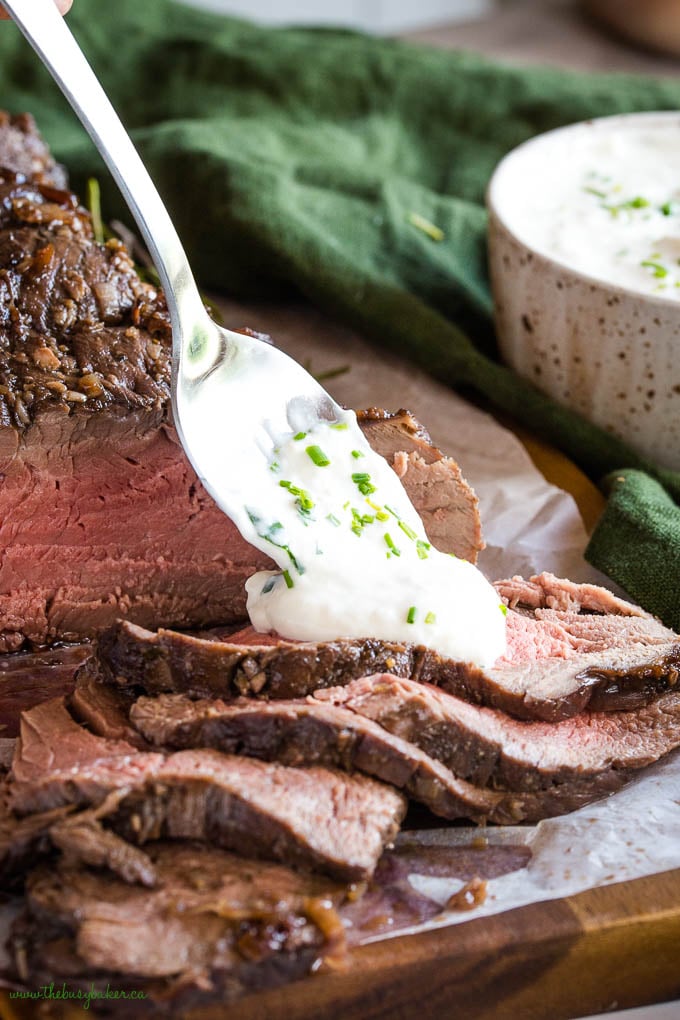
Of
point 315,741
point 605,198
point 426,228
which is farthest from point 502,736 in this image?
point 426,228

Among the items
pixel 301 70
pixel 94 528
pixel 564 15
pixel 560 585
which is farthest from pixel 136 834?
pixel 564 15

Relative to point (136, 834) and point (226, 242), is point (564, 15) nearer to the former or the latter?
point (226, 242)

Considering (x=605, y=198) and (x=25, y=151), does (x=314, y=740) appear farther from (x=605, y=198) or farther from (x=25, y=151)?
(x=25, y=151)

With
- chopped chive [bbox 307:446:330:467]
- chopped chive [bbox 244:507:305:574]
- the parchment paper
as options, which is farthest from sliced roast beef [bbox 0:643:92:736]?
the parchment paper

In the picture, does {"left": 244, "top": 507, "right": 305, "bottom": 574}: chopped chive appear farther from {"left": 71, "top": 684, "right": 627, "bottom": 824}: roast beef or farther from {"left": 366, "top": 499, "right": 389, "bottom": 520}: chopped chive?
{"left": 71, "top": 684, "right": 627, "bottom": 824}: roast beef

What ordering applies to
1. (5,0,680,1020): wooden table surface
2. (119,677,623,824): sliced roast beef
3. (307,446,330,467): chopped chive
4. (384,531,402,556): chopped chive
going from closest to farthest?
(5,0,680,1020): wooden table surface < (119,677,623,824): sliced roast beef < (384,531,402,556): chopped chive < (307,446,330,467): chopped chive

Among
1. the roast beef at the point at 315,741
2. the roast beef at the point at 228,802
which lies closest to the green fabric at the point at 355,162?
the roast beef at the point at 315,741

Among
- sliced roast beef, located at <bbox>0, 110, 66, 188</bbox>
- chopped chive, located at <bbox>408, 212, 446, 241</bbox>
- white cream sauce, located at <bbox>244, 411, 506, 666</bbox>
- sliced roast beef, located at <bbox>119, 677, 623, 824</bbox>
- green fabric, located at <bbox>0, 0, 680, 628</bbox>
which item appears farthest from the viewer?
chopped chive, located at <bbox>408, 212, 446, 241</bbox>
